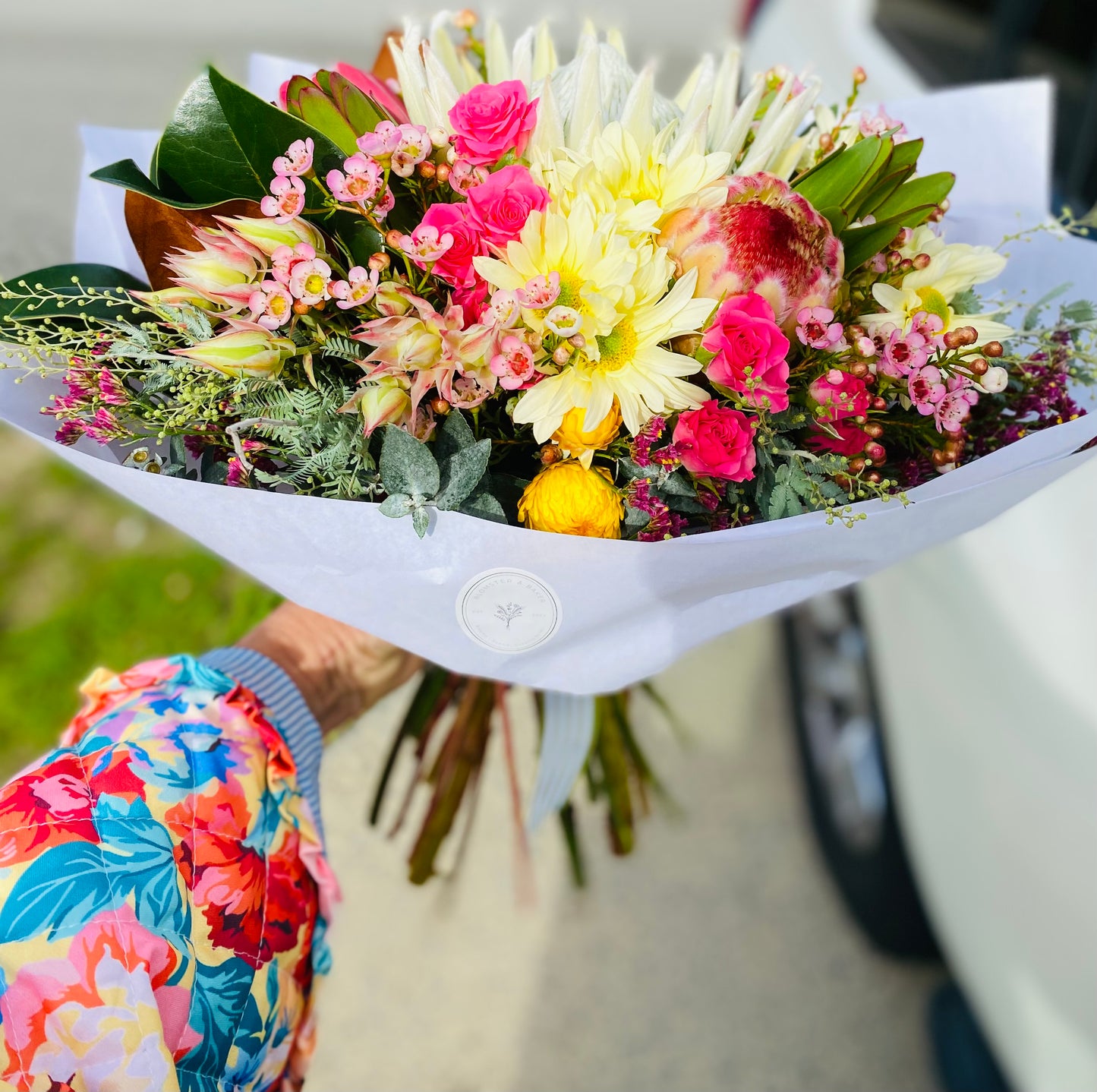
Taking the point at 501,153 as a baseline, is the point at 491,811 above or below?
below

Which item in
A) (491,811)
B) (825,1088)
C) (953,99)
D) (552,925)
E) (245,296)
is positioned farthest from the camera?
(491,811)

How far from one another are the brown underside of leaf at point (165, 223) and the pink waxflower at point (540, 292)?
28 cm

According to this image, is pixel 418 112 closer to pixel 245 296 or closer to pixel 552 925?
pixel 245 296

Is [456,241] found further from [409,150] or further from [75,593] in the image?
[75,593]

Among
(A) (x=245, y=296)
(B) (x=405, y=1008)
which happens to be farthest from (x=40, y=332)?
(B) (x=405, y=1008)

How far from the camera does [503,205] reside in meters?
0.79

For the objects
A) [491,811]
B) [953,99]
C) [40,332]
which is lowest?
[491,811]

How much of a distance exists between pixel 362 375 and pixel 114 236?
0.48 meters

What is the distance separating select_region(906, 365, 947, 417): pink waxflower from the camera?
839 mm

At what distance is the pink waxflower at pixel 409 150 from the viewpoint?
0.80 metres

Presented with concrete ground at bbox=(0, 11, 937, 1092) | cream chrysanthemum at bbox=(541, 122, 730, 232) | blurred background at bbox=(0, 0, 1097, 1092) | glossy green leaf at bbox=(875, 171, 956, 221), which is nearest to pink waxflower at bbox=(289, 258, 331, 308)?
cream chrysanthemum at bbox=(541, 122, 730, 232)

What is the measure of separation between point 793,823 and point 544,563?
1791 millimetres

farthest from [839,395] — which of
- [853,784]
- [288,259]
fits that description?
[853,784]

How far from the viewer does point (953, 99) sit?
128 centimetres
